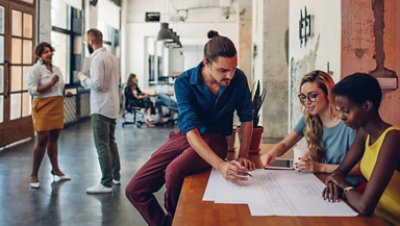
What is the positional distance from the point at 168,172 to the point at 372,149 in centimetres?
75

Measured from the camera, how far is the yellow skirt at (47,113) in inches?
181

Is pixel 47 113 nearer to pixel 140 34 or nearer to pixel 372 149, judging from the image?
pixel 372 149

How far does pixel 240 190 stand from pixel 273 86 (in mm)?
6381

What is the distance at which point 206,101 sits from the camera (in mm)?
1971

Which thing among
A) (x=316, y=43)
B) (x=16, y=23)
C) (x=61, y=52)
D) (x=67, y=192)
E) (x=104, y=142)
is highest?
(x=16, y=23)

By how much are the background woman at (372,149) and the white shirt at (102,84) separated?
10.1ft

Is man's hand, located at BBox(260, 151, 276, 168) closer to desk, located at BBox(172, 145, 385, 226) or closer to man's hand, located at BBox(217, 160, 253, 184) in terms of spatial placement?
man's hand, located at BBox(217, 160, 253, 184)

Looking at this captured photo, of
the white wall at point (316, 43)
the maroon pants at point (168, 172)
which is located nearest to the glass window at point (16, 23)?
the white wall at point (316, 43)

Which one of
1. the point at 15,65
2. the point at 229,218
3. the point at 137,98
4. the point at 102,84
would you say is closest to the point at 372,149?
the point at 229,218

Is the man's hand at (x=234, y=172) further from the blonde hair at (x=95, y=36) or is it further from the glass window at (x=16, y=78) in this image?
the glass window at (x=16, y=78)

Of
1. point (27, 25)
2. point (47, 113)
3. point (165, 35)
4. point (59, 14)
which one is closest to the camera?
point (47, 113)

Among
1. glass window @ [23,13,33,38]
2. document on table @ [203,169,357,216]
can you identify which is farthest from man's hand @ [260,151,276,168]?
glass window @ [23,13,33,38]

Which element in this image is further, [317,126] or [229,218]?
[317,126]

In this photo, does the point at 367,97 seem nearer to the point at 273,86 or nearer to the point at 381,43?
the point at 381,43
